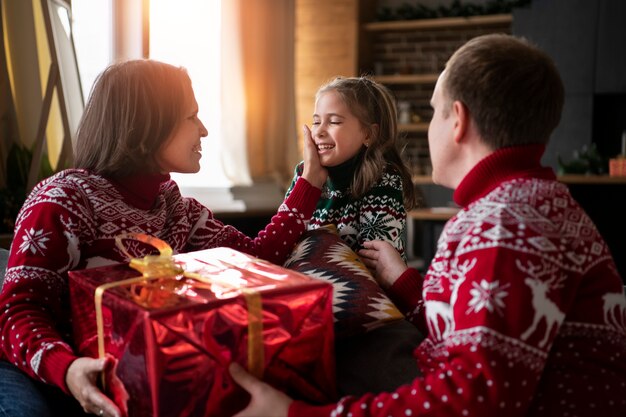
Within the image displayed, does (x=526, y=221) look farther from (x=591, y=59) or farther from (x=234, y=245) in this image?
(x=591, y=59)

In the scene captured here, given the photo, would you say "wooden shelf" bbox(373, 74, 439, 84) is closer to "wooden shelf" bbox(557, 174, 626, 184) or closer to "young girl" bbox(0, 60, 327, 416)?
"wooden shelf" bbox(557, 174, 626, 184)

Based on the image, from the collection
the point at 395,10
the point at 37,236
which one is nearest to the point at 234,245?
the point at 37,236

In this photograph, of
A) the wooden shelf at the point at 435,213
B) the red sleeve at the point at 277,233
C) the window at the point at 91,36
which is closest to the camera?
the red sleeve at the point at 277,233

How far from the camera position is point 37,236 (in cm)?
119

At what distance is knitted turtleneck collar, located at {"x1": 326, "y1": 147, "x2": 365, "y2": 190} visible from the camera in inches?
70.4

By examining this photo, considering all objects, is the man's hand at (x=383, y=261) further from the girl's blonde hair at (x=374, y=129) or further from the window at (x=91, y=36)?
the window at (x=91, y=36)

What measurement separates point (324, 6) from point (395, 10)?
2.50ft

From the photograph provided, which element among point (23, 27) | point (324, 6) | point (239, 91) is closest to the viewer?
point (23, 27)

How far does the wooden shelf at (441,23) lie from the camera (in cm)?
564

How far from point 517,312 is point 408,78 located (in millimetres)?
5329

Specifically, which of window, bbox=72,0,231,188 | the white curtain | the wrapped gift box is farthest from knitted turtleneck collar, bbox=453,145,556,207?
the white curtain

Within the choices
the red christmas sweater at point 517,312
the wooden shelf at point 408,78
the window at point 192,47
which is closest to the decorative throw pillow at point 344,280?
the red christmas sweater at point 517,312

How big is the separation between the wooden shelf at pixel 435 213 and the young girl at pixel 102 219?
3.84 m

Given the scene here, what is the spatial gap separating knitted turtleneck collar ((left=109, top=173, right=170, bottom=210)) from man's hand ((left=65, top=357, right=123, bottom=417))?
0.42m
